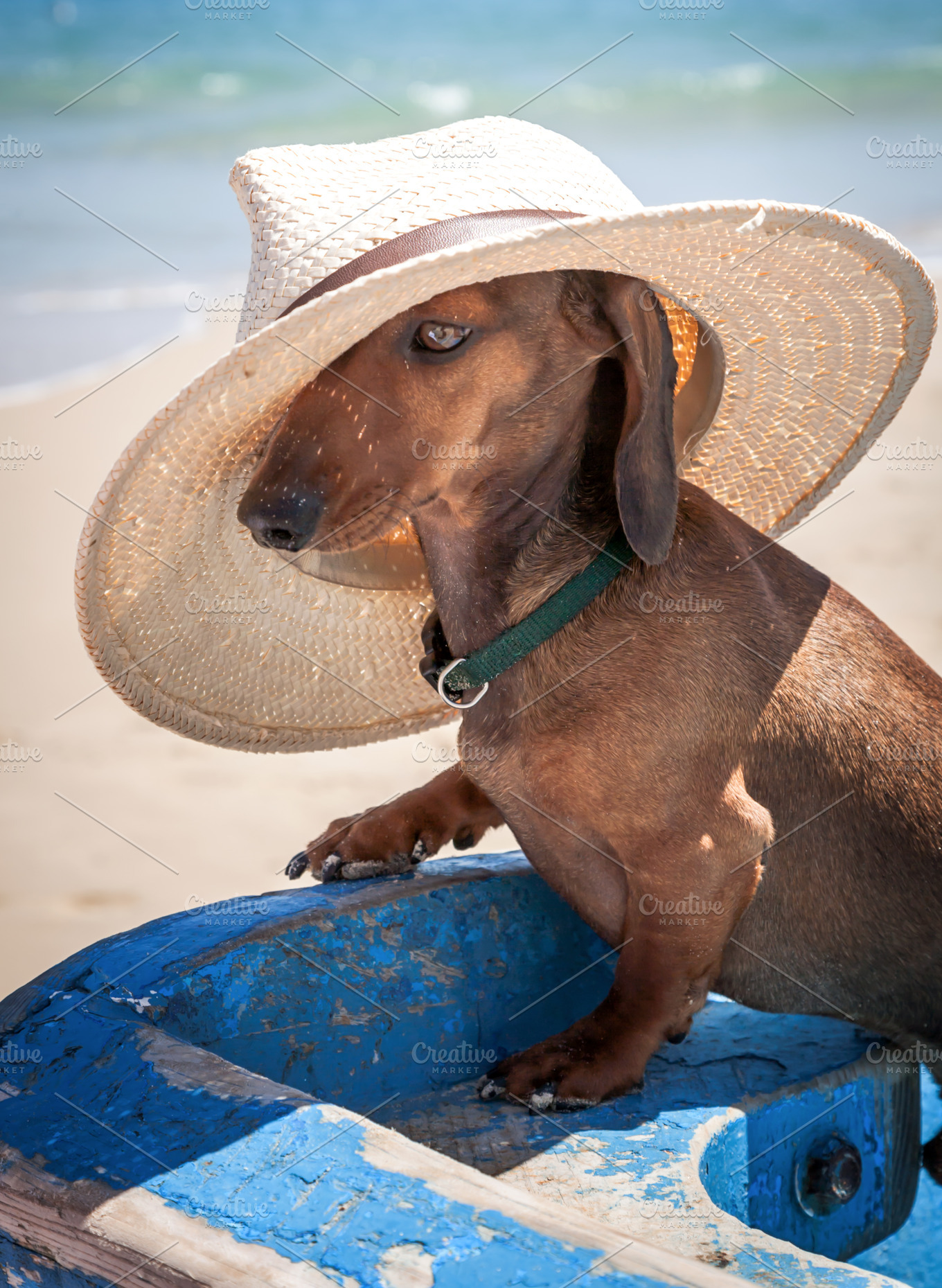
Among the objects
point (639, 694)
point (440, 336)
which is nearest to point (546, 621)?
point (639, 694)

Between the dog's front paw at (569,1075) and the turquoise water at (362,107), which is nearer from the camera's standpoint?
the dog's front paw at (569,1075)

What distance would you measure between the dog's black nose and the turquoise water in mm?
8103

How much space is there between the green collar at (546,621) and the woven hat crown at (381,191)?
49cm

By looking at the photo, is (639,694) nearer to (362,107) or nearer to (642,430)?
(642,430)

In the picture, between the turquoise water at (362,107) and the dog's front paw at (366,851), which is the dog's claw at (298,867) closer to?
the dog's front paw at (366,851)

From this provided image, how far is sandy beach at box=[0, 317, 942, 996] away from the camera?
3.81 metres

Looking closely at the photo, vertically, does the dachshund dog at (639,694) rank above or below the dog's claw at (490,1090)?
above

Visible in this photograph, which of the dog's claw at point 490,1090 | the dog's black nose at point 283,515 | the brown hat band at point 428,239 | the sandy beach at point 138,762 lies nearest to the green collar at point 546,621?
the dog's black nose at point 283,515

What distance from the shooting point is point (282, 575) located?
84.7 inches

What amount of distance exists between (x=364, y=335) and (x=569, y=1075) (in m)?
1.06

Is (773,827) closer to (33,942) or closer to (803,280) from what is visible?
(803,280)

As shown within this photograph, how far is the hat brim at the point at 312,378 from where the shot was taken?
1.55 m

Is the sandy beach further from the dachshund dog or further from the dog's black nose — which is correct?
the dog's black nose

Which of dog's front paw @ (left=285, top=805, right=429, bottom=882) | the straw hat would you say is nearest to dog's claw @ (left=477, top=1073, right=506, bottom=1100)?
dog's front paw @ (left=285, top=805, right=429, bottom=882)
